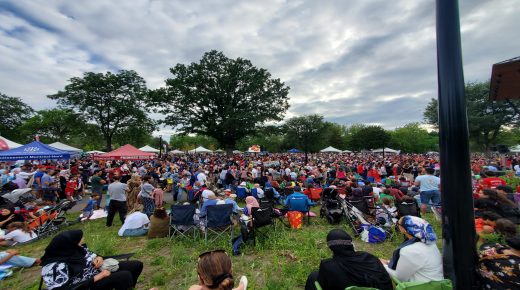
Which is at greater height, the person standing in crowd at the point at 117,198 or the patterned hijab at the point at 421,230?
the patterned hijab at the point at 421,230

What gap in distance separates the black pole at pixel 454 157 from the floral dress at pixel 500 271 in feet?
0.53

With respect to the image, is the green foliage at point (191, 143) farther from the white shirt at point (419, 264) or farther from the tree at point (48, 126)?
the white shirt at point (419, 264)

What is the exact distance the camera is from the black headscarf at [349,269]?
7.60 ft

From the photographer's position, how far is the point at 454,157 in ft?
7.35

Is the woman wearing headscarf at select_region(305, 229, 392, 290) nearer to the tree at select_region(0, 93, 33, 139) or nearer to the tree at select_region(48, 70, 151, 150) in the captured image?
the tree at select_region(48, 70, 151, 150)

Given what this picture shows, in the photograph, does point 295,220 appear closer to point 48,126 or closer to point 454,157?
point 454,157

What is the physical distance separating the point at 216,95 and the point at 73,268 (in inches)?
1166

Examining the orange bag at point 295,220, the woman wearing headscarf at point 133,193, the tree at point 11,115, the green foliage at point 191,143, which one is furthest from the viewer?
the green foliage at point 191,143

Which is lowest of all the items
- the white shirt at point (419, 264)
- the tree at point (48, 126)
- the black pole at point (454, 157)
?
the white shirt at point (419, 264)

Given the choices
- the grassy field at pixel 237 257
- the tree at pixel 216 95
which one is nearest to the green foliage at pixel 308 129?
the tree at pixel 216 95

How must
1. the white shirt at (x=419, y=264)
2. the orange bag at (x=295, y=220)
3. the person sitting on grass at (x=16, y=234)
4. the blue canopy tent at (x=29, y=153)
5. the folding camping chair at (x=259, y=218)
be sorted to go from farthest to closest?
the blue canopy tent at (x=29, y=153) < the orange bag at (x=295, y=220) < the person sitting on grass at (x=16, y=234) < the folding camping chair at (x=259, y=218) < the white shirt at (x=419, y=264)

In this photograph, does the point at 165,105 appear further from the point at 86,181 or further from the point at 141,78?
the point at 86,181

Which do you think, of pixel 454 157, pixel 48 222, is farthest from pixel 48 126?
pixel 454 157

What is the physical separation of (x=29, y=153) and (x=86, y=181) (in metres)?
4.04
